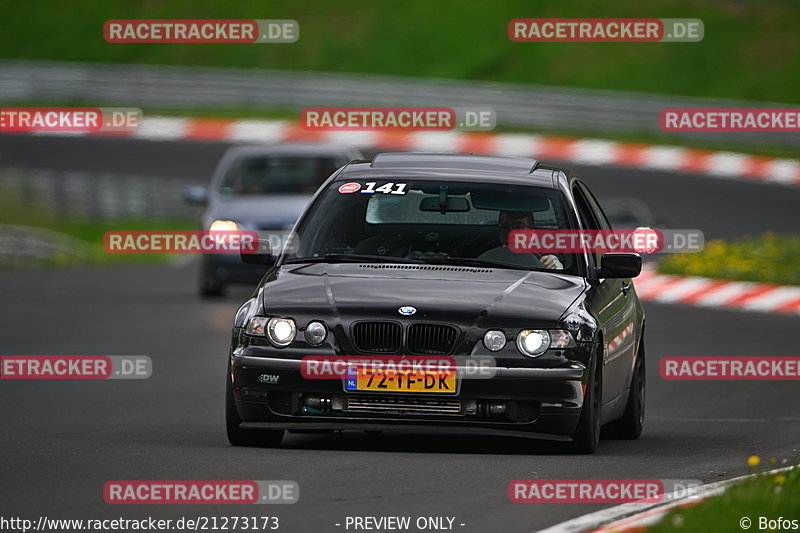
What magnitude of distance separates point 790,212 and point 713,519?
27.5 meters

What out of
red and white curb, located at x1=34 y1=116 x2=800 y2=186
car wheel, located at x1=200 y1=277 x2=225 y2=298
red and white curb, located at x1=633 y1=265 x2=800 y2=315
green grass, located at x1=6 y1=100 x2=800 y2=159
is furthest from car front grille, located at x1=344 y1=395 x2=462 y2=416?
green grass, located at x1=6 y1=100 x2=800 y2=159

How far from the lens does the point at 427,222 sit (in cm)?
1090

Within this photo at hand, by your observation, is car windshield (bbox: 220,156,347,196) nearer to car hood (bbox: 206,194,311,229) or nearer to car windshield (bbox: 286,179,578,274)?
car hood (bbox: 206,194,311,229)

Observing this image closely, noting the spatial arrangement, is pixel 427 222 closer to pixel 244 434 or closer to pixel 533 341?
pixel 533 341

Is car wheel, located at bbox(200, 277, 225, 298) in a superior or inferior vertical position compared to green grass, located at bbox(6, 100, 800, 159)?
inferior

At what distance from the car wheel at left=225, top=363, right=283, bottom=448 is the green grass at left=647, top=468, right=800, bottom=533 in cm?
279

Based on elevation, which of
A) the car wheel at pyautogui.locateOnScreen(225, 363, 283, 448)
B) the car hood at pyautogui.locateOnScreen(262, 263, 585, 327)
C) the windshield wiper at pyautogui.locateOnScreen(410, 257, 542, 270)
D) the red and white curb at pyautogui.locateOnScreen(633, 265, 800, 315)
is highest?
the windshield wiper at pyautogui.locateOnScreen(410, 257, 542, 270)

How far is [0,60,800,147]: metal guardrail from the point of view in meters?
43.2

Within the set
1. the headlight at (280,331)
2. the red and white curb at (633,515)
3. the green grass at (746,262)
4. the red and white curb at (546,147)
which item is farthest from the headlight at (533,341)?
the red and white curb at (546,147)

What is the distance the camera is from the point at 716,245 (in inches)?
1028

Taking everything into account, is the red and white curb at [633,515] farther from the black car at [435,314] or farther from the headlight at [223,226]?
the headlight at [223,226]

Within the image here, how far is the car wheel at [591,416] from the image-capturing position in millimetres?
9914

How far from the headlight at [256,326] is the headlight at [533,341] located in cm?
131

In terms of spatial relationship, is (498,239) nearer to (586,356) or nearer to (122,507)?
(586,356)
